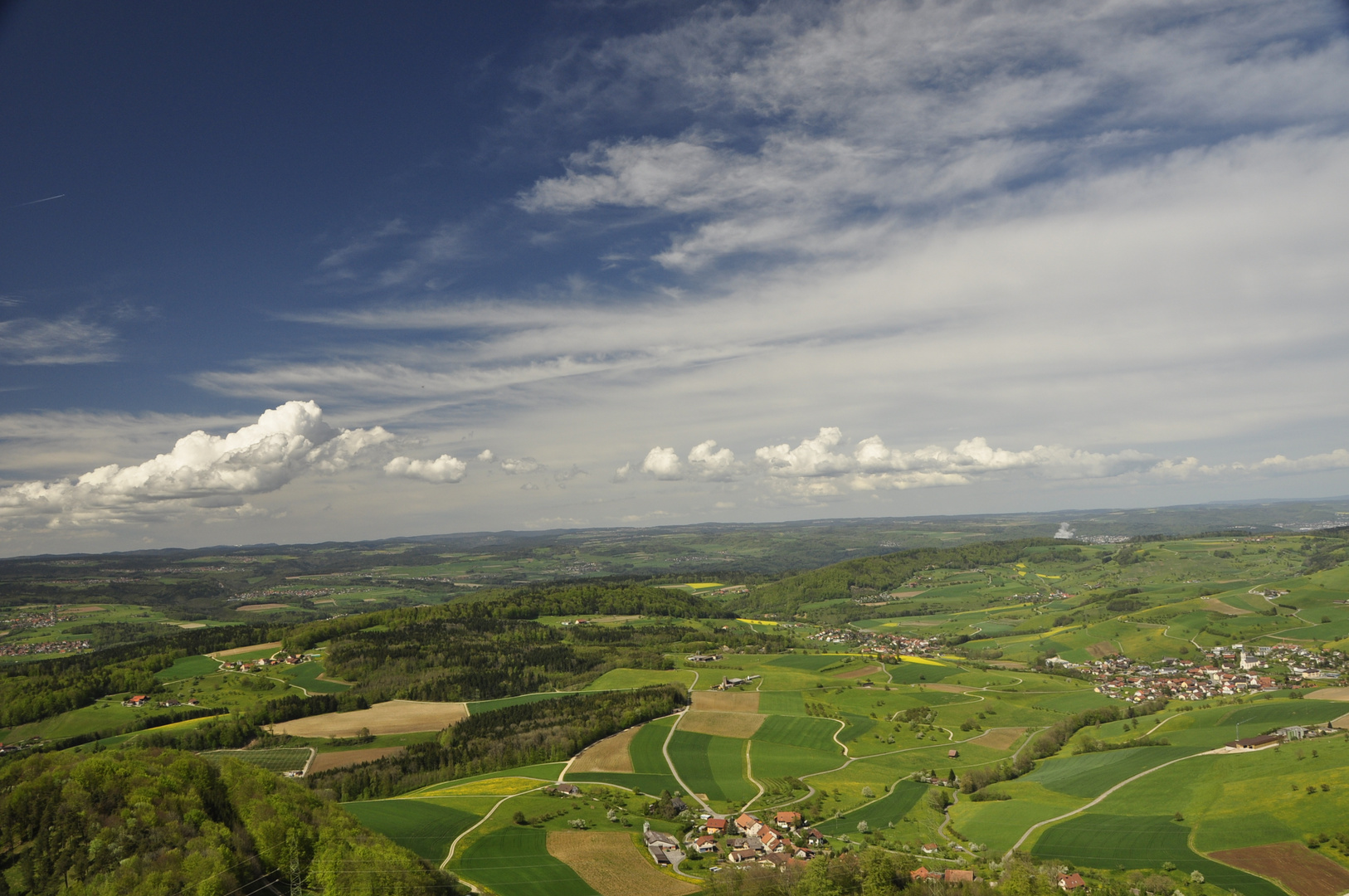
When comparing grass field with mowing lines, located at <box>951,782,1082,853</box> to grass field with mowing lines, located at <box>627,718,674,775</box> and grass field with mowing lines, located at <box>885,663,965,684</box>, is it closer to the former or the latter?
grass field with mowing lines, located at <box>627,718,674,775</box>

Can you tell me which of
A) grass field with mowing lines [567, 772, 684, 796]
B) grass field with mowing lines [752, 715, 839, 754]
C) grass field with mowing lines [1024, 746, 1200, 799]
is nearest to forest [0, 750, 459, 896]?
grass field with mowing lines [567, 772, 684, 796]

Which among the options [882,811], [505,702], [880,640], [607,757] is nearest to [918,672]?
[880,640]

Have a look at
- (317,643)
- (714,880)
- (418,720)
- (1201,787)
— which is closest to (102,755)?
(714,880)

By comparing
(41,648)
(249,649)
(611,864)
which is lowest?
(41,648)

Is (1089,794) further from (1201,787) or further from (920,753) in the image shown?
(920,753)

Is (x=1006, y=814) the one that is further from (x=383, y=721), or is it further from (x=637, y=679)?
(x=383, y=721)

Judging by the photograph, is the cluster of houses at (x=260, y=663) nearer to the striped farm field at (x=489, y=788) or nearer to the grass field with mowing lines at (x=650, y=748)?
the striped farm field at (x=489, y=788)
